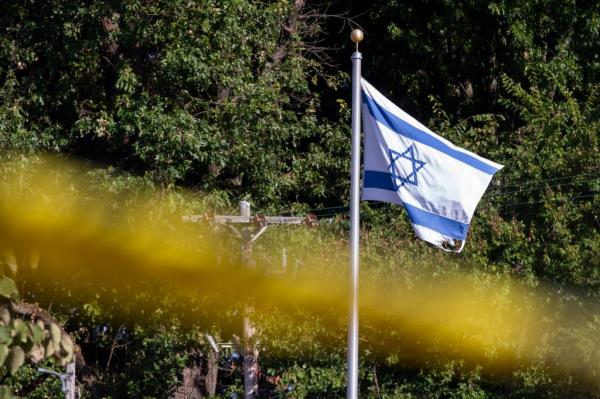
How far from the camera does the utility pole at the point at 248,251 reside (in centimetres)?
1623

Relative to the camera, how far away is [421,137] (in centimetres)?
1005

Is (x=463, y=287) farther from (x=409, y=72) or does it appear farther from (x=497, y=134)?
(x=409, y=72)

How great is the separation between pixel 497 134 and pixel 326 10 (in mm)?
4236

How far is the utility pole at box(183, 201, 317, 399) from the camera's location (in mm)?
16234

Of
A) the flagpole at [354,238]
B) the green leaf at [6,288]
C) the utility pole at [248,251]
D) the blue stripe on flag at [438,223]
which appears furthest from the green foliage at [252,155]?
the green leaf at [6,288]

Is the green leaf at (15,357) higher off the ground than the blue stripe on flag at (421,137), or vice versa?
the blue stripe on flag at (421,137)

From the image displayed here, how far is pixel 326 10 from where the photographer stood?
2175 cm

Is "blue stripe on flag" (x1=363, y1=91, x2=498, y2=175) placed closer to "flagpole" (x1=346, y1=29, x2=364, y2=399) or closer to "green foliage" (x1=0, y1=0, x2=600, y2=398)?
"flagpole" (x1=346, y1=29, x2=364, y2=399)

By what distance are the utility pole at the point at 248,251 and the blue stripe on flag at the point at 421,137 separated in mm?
6093

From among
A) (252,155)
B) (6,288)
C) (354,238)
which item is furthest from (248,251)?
(6,288)

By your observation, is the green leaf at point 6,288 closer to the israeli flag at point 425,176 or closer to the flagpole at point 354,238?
the flagpole at point 354,238

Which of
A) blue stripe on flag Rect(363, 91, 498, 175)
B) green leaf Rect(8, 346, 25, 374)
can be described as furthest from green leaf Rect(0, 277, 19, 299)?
blue stripe on flag Rect(363, 91, 498, 175)

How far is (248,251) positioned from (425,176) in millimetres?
7202

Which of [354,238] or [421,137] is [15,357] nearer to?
[354,238]
